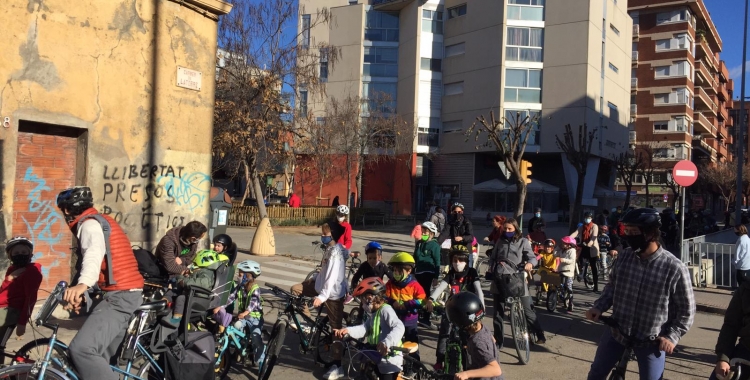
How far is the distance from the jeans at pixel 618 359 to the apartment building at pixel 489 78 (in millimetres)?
33124

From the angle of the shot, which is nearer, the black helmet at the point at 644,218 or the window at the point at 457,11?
the black helmet at the point at 644,218

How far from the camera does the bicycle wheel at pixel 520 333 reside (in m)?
7.03

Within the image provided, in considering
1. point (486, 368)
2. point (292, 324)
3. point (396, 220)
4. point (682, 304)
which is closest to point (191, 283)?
point (292, 324)

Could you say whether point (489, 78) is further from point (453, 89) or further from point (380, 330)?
point (380, 330)

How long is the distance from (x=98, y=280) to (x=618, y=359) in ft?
12.2

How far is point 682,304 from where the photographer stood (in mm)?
3977

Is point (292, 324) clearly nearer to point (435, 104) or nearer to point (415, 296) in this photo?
point (415, 296)

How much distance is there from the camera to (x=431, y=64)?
42.8 m

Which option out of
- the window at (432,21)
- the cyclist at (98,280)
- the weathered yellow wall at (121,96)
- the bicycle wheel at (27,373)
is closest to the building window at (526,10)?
the window at (432,21)

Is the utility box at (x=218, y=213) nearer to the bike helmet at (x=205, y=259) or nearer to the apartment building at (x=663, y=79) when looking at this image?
the bike helmet at (x=205, y=259)

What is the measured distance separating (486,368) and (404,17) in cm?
4252

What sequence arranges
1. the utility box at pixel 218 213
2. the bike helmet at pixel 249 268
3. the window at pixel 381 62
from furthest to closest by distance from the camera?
the window at pixel 381 62
the utility box at pixel 218 213
the bike helmet at pixel 249 268

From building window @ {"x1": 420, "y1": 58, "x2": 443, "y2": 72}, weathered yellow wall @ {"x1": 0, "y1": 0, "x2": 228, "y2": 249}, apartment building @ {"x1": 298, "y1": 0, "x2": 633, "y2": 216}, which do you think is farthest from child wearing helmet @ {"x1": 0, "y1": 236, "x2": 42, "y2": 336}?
building window @ {"x1": 420, "y1": 58, "x2": 443, "y2": 72}

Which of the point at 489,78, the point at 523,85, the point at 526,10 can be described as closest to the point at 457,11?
the point at 526,10
